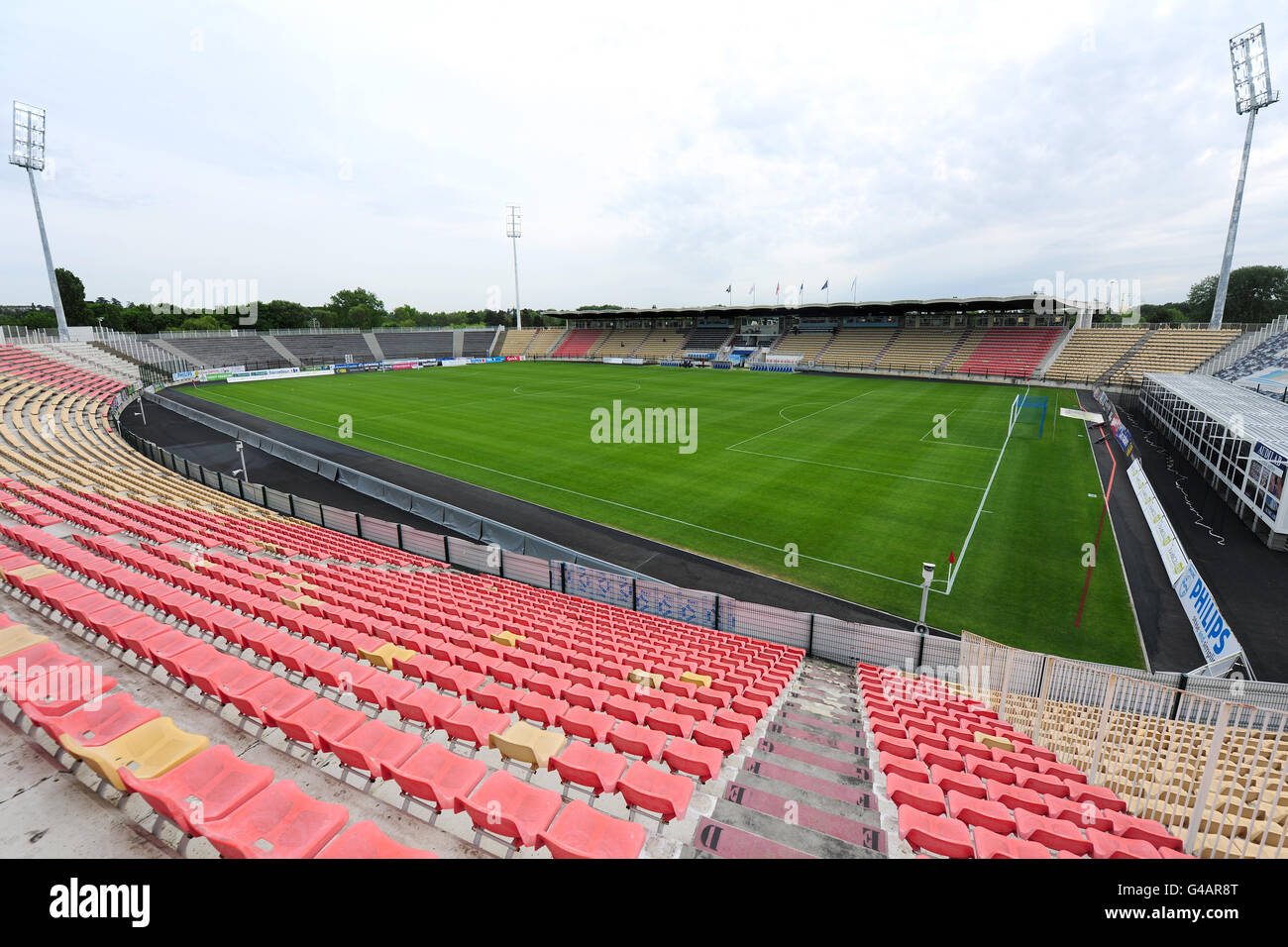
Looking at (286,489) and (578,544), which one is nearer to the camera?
(578,544)

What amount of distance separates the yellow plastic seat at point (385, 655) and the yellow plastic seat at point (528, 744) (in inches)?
118

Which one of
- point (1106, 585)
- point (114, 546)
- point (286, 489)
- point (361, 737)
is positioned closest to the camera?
point (361, 737)

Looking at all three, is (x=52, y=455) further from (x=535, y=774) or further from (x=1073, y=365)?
(x=1073, y=365)

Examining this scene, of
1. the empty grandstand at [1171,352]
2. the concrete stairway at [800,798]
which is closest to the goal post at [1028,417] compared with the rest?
the empty grandstand at [1171,352]

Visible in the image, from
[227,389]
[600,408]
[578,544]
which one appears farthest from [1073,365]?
[227,389]

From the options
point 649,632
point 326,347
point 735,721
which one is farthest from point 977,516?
point 326,347

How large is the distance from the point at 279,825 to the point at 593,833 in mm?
2536

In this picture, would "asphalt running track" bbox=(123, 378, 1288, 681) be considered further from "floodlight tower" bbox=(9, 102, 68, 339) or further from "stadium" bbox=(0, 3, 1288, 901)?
"floodlight tower" bbox=(9, 102, 68, 339)

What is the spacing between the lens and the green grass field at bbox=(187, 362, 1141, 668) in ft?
54.7

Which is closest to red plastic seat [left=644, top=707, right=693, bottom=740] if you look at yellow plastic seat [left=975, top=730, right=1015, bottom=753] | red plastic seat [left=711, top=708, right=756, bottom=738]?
red plastic seat [left=711, top=708, right=756, bottom=738]

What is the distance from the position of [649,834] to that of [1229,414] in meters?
31.3

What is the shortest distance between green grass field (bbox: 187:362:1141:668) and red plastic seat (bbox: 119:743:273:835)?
15059 millimetres

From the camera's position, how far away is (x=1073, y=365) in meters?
57.5
